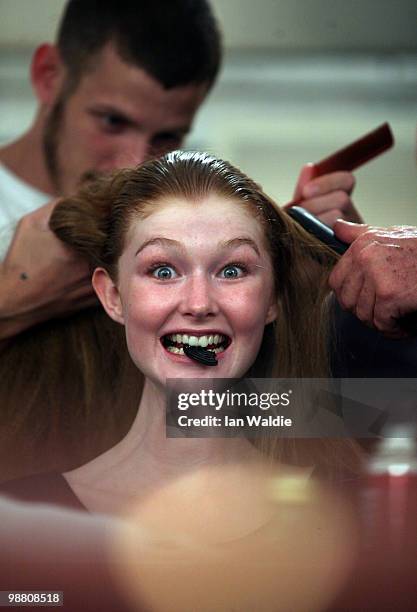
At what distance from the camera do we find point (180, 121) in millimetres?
1340

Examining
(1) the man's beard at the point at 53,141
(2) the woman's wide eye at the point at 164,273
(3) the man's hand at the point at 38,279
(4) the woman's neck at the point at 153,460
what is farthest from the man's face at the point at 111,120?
(4) the woman's neck at the point at 153,460

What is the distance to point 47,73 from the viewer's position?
135cm

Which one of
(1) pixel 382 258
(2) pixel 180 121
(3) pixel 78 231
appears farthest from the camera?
(2) pixel 180 121

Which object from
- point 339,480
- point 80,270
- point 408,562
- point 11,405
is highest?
point 80,270

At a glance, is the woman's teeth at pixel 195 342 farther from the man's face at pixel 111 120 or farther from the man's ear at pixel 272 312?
the man's face at pixel 111 120

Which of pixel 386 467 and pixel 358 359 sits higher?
pixel 358 359

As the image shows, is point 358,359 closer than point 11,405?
Yes

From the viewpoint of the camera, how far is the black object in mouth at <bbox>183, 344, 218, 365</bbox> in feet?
3.70

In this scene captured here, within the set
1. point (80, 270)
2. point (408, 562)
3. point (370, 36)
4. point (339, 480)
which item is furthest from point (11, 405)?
point (370, 36)

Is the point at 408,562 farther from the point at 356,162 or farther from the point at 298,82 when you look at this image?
the point at 298,82

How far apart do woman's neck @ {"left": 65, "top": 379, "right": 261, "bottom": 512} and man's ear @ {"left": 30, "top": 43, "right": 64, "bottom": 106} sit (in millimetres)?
467

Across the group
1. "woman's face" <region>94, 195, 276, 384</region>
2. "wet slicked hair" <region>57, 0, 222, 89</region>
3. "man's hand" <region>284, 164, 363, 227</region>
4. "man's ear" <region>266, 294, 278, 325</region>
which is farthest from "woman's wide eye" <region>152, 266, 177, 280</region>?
"wet slicked hair" <region>57, 0, 222, 89</region>

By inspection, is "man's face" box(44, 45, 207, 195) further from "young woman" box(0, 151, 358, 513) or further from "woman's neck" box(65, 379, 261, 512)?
"woman's neck" box(65, 379, 261, 512)

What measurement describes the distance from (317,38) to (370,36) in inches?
2.9
